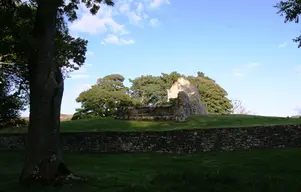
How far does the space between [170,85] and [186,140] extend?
4252 cm

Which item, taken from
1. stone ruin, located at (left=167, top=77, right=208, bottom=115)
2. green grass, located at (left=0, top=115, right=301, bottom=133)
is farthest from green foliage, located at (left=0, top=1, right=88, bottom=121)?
stone ruin, located at (left=167, top=77, right=208, bottom=115)

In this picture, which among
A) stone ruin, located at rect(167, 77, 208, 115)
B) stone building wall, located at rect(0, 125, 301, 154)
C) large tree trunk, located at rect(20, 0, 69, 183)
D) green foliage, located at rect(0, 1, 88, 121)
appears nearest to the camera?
large tree trunk, located at rect(20, 0, 69, 183)

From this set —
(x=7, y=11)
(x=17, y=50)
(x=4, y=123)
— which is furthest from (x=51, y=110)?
(x=4, y=123)

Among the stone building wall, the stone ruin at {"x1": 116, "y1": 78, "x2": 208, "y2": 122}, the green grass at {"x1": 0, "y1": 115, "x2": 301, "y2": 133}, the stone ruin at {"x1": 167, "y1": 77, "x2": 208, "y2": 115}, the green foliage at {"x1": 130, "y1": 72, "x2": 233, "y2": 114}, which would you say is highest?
the green foliage at {"x1": 130, "y1": 72, "x2": 233, "y2": 114}

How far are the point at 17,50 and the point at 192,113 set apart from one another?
69.9 feet

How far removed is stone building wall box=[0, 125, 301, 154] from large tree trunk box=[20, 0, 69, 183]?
37.7ft

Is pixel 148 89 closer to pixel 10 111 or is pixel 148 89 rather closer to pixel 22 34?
pixel 10 111

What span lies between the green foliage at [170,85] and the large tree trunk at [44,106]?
4955cm

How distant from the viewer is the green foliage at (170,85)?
6084 cm

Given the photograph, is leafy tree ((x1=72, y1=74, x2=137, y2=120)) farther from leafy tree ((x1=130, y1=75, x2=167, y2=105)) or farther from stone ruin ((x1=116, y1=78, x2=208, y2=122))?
stone ruin ((x1=116, y1=78, x2=208, y2=122))

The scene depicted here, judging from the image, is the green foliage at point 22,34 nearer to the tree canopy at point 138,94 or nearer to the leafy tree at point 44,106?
the leafy tree at point 44,106

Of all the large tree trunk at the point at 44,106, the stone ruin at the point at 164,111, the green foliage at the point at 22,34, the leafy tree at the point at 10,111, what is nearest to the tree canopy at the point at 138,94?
the leafy tree at the point at 10,111

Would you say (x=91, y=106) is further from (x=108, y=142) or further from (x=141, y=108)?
(x=108, y=142)

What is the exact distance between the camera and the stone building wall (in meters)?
20.9
